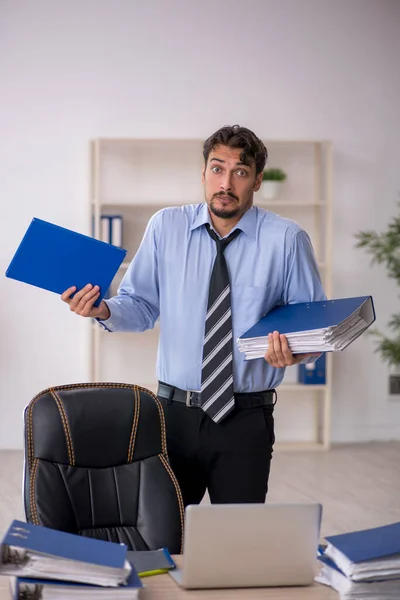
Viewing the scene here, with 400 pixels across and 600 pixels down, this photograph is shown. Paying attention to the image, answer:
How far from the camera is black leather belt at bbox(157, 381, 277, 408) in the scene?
2604mm

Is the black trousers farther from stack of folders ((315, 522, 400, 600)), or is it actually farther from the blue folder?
stack of folders ((315, 522, 400, 600))

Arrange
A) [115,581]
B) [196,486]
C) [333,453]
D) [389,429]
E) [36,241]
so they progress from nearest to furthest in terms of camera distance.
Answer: [115,581] < [36,241] < [196,486] < [333,453] < [389,429]

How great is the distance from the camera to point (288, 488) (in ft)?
16.3

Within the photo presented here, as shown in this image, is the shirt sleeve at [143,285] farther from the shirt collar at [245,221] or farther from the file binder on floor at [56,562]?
the file binder on floor at [56,562]

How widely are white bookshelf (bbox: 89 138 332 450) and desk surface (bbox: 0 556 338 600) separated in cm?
401

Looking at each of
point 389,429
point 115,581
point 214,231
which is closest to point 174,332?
point 214,231

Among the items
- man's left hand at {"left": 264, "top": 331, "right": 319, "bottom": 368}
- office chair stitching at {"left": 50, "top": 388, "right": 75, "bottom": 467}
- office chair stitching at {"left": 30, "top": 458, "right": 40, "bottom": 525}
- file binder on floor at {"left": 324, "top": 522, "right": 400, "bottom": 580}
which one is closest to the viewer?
file binder on floor at {"left": 324, "top": 522, "right": 400, "bottom": 580}

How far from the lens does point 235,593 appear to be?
5.63 ft

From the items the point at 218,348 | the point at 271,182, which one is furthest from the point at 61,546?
the point at 271,182

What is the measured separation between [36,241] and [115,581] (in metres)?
1.11

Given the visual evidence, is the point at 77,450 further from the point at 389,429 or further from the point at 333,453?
the point at 389,429

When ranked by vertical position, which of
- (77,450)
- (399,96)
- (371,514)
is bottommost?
(371,514)

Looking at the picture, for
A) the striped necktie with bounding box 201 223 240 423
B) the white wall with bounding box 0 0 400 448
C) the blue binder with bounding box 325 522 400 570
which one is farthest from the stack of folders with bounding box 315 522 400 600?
the white wall with bounding box 0 0 400 448

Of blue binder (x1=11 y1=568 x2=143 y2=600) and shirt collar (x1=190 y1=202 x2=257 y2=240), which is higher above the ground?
shirt collar (x1=190 y1=202 x2=257 y2=240)
